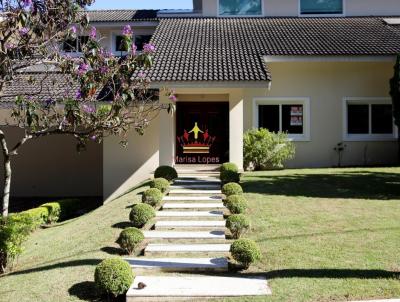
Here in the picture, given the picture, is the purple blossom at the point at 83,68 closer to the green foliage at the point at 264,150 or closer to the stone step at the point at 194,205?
the stone step at the point at 194,205

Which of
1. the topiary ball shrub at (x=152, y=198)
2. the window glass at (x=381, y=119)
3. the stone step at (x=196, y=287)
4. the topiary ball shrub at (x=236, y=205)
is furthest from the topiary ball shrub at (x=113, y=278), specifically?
the window glass at (x=381, y=119)

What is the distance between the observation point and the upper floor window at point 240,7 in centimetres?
2405

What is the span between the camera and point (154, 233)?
32.7 ft

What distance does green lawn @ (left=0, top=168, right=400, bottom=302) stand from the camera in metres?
7.01

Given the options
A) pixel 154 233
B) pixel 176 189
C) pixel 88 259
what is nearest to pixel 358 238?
pixel 154 233

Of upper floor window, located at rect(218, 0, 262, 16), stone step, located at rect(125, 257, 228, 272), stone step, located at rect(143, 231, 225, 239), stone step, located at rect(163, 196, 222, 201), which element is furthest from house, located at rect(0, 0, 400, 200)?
stone step, located at rect(125, 257, 228, 272)

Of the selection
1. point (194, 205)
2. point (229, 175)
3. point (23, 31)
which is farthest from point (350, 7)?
point (23, 31)

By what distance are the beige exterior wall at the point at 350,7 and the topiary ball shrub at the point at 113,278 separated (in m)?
19.1

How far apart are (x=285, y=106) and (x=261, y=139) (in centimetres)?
257

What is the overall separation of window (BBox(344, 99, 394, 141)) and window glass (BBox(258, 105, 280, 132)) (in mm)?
2965

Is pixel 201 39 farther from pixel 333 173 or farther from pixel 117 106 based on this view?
pixel 117 106

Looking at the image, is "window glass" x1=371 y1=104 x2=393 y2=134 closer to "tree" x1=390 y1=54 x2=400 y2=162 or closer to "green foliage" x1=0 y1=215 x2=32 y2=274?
"tree" x1=390 y1=54 x2=400 y2=162

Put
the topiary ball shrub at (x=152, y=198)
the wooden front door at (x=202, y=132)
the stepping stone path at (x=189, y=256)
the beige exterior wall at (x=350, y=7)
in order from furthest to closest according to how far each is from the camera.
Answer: the beige exterior wall at (x=350, y=7), the wooden front door at (x=202, y=132), the topiary ball shrub at (x=152, y=198), the stepping stone path at (x=189, y=256)

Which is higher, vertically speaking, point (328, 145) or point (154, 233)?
point (328, 145)
